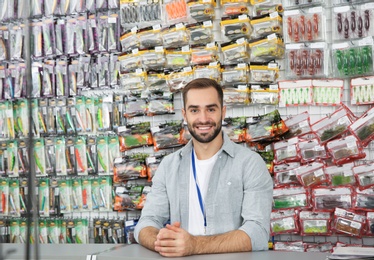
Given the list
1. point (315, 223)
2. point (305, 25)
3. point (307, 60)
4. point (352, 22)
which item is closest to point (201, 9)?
point (305, 25)

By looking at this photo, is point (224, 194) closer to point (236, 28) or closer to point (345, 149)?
point (345, 149)

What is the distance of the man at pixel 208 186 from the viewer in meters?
2.87

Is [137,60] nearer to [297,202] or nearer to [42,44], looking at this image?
[42,44]

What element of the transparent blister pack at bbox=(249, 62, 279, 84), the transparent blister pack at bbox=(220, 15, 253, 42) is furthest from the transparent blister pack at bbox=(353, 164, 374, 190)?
the transparent blister pack at bbox=(220, 15, 253, 42)

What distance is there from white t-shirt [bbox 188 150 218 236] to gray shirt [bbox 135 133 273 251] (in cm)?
3

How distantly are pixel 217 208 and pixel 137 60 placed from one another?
2303 mm

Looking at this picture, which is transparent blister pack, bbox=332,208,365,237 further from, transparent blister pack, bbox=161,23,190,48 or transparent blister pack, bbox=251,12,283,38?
transparent blister pack, bbox=161,23,190,48

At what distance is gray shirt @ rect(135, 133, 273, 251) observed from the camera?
9.37 ft

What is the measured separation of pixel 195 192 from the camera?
3090 millimetres

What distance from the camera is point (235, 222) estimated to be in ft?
9.81

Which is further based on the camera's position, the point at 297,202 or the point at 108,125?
the point at 108,125

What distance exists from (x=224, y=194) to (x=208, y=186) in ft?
0.35

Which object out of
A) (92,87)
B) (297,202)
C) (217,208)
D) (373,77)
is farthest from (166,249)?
(92,87)

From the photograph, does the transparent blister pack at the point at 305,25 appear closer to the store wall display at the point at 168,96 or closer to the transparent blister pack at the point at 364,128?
the store wall display at the point at 168,96
